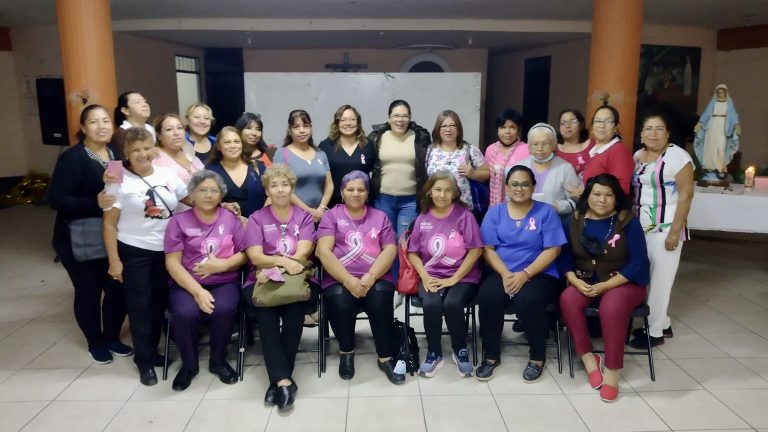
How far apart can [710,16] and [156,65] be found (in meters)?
7.94

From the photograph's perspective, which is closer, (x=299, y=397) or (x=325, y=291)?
(x=299, y=397)

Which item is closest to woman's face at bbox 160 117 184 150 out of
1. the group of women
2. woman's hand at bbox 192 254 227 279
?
the group of women

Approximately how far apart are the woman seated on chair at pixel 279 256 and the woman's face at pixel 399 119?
86 centimetres

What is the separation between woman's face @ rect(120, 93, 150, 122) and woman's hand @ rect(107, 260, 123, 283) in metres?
0.92

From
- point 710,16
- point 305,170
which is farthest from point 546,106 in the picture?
point 305,170

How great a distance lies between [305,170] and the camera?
3.36 meters

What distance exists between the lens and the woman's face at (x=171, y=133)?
3.09 m

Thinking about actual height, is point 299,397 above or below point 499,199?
below

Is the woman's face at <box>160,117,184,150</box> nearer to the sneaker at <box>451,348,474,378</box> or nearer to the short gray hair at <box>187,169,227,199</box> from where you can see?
the short gray hair at <box>187,169,227,199</box>

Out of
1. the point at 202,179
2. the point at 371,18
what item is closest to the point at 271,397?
the point at 202,179

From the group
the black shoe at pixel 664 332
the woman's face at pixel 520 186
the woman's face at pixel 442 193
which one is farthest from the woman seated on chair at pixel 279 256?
the black shoe at pixel 664 332

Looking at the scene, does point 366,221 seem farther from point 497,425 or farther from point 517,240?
point 497,425

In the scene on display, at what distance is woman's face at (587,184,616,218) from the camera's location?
283 cm

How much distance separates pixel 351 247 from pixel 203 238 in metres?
0.76
